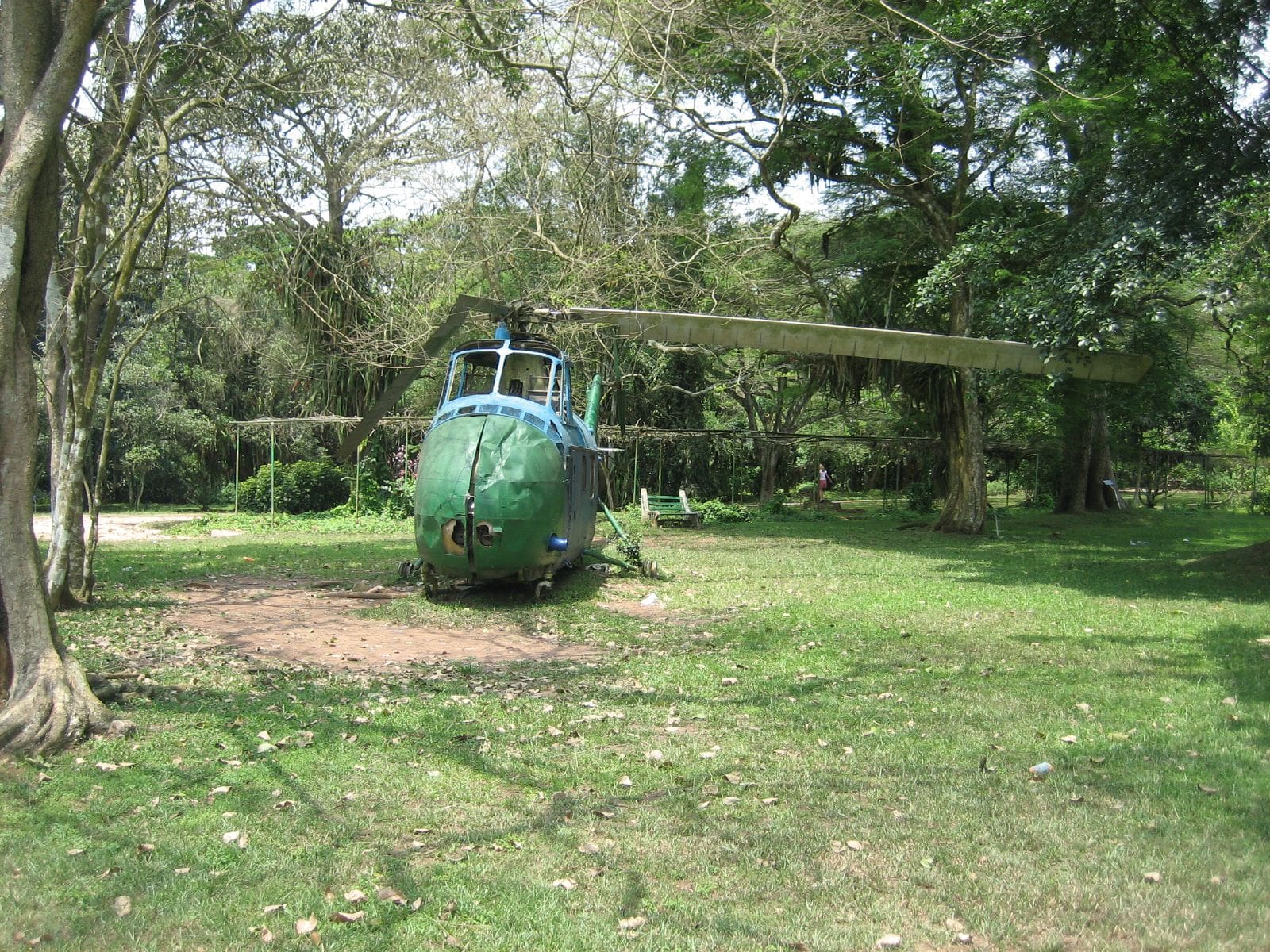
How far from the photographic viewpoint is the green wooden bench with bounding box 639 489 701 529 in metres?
23.6

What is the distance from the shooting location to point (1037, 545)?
19.9 meters

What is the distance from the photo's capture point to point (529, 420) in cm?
1155

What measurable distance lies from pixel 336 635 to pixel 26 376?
4.35 metres

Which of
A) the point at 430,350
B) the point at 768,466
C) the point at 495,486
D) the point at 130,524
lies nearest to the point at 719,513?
the point at 768,466

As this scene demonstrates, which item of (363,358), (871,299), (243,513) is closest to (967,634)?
(871,299)

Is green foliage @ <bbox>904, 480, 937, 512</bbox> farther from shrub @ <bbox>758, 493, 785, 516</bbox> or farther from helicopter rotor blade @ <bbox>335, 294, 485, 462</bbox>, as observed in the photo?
helicopter rotor blade @ <bbox>335, 294, 485, 462</bbox>

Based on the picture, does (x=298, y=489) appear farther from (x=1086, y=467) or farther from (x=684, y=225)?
(x=1086, y=467)

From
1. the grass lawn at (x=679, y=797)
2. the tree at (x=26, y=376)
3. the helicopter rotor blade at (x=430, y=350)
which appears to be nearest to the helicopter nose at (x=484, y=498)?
the grass lawn at (x=679, y=797)

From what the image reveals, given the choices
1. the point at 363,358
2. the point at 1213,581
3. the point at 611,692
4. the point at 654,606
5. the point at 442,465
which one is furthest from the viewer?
the point at 363,358

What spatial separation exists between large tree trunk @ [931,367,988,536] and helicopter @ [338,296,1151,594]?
7.35 metres

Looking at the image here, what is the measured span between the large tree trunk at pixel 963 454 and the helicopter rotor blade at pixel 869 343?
7.32 metres

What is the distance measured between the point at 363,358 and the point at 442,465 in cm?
1504

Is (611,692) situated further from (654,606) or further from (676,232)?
(676,232)

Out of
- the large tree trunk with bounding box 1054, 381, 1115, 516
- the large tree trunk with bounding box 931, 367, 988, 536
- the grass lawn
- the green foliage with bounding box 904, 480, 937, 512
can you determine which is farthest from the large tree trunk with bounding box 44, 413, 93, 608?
the large tree trunk with bounding box 1054, 381, 1115, 516
